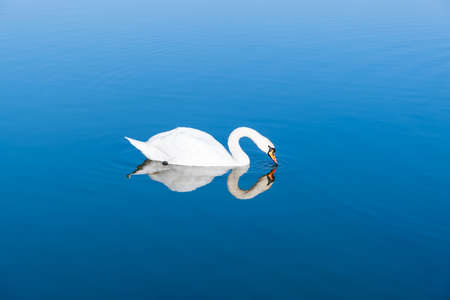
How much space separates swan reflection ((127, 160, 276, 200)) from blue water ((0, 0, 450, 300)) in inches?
8.7

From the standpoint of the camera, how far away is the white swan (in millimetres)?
13445

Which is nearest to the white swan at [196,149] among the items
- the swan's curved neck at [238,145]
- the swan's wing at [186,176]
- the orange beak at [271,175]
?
the swan's curved neck at [238,145]

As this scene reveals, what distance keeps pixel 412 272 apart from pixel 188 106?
370 inches

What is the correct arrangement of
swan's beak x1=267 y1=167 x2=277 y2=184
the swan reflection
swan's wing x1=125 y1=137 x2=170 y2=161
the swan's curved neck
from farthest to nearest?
the swan's curved neck → swan's wing x1=125 y1=137 x2=170 y2=161 → swan's beak x1=267 y1=167 x2=277 y2=184 → the swan reflection

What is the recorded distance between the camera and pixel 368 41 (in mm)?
24219

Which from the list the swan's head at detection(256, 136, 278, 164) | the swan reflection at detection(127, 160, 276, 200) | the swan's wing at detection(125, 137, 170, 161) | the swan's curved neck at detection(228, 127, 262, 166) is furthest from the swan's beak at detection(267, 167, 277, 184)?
the swan's wing at detection(125, 137, 170, 161)

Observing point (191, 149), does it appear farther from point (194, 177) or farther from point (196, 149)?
point (194, 177)

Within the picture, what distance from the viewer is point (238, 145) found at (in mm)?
13797

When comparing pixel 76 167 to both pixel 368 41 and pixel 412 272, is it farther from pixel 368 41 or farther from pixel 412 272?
pixel 368 41

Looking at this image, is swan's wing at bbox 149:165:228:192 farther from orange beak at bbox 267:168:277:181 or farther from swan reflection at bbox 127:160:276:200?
orange beak at bbox 267:168:277:181

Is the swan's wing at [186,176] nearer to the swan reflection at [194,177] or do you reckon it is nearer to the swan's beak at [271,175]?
the swan reflection at [194,177]

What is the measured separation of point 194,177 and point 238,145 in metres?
1.36

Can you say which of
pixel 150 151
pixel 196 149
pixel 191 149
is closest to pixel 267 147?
pixel 196 149

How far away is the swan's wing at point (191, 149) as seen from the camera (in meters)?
13.4
